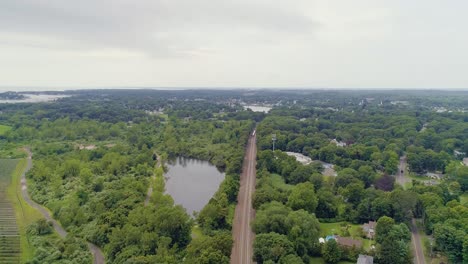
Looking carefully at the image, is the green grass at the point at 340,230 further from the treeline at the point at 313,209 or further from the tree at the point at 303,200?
the tree at the point at 303,200

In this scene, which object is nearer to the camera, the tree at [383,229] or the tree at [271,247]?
the tree at [271,247]

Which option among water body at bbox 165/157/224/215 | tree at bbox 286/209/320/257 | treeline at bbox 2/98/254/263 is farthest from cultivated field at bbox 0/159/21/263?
tree at bbox 286/209/320/257

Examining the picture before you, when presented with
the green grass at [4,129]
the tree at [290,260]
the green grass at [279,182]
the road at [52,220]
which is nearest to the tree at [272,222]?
the tree at [290,260]

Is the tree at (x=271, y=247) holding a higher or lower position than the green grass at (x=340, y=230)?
higher

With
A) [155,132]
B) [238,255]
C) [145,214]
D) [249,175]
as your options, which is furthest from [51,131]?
[238,255]

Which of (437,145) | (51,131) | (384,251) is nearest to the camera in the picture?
(384,251)

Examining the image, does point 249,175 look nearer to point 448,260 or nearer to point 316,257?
point 316,257

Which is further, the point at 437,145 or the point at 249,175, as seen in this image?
the point at 437,145

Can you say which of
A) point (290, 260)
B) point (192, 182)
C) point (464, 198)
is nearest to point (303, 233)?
point (290, 260)
